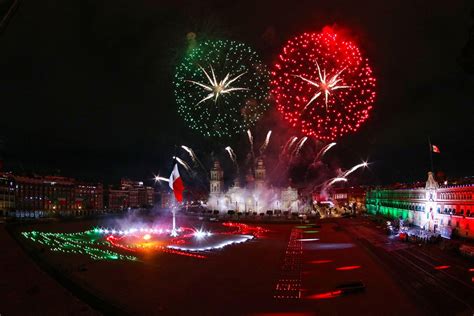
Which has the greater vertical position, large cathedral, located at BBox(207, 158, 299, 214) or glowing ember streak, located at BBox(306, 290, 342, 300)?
large cathedral, located at BBox(207, 158, 299, 214)

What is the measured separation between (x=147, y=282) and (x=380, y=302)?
44.2ft

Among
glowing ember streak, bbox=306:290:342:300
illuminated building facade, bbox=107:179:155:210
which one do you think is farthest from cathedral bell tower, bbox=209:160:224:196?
glowing ember streak, bbox=306:290:342:300

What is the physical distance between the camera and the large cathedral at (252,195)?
98562 millimetres

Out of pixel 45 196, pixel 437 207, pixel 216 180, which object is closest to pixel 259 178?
pixel 216 180

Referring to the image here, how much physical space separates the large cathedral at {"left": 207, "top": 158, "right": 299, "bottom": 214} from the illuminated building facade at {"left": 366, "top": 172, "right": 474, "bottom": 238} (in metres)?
23.1

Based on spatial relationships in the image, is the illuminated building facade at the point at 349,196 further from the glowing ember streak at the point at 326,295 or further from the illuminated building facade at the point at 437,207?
the glowing ember streak at the point at 326,295

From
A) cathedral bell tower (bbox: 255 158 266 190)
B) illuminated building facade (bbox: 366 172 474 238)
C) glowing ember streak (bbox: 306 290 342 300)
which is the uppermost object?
cathedral bell tower (bbox: 255 158 266 190)

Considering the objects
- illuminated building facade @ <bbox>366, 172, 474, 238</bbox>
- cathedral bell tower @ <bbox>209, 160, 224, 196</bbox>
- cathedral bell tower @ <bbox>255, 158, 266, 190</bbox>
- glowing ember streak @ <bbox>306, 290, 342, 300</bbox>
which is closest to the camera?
glowing ember streak @ <bbox>306, 290, 342, 300</bbox>

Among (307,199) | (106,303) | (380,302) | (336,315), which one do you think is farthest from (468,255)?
(307,199)

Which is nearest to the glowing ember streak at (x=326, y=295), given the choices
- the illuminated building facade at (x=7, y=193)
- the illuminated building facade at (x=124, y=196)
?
the illuminated building facade at (x=7, y=193)

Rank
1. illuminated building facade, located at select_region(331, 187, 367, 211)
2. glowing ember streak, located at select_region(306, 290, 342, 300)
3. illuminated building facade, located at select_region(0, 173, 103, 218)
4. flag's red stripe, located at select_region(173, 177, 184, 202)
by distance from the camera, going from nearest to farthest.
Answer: glowing ember streak, located at select_region(306, 290, 342, 300), flag's red stripe, located at select_region(173, 177, 184, 202), illuminated building facade, located at select_region(0, 173, 103, 218), illuminated building facade, located at select_region(331, 187, 367, 211)

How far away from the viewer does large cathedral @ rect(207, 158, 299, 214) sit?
98.6 metres

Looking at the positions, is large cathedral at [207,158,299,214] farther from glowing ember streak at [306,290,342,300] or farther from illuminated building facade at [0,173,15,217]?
glowing ember streak at [306,290,342,300]

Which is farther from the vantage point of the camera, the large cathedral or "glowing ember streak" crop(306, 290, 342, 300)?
the large cathedral
